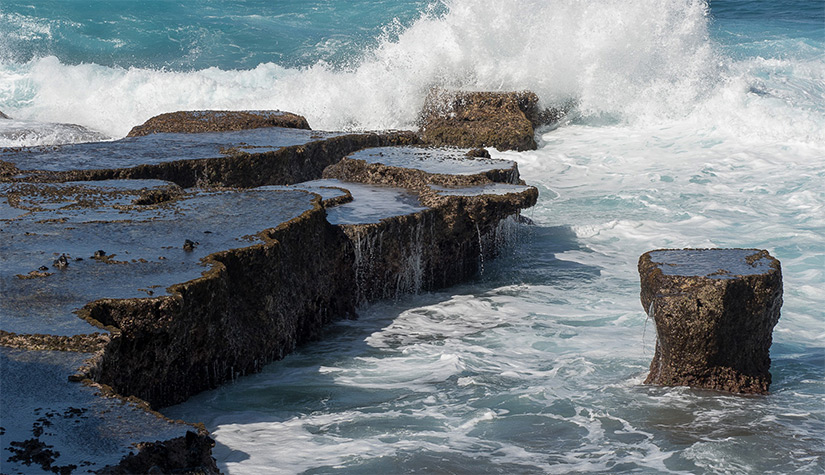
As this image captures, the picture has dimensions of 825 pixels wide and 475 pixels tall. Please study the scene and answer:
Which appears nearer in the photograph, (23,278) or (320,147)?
(23,278)

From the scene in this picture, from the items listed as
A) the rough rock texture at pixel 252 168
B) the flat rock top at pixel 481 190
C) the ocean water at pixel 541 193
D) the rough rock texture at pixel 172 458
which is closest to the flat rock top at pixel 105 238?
the rough rock texture at pixel 252 168

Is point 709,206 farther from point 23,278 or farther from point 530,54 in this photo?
point 23,278

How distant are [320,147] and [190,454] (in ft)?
18.2

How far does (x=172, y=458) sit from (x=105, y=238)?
2349 millimetres

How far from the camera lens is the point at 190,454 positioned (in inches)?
115

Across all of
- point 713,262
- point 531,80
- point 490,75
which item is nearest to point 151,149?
point 713,262

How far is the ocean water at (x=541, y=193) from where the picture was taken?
4367mm

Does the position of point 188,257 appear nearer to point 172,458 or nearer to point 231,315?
point 231,315

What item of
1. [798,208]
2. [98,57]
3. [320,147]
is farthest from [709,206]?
[98,57]

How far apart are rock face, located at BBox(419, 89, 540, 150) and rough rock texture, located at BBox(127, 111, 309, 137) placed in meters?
3.44

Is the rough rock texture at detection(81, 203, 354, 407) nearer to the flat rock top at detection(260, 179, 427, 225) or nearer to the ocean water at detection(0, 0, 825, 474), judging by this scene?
the ocean water at detection(0, 0, 825, 474)

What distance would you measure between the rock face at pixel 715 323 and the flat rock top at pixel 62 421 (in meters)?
2.83

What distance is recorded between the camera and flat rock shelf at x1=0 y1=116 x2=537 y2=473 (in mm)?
3100

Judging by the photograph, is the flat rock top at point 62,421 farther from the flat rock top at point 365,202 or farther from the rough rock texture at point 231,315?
the flat rock top at point 365,202
